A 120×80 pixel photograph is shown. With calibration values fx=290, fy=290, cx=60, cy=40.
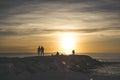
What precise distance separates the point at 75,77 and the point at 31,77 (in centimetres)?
498

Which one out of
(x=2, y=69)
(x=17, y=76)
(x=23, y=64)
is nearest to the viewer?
(x=17, y=76)

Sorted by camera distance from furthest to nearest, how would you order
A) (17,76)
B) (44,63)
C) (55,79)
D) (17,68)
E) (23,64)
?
1. (44,63)
2. (23,64)
3. (17,68)
4. (17,76)
5. (55,79)

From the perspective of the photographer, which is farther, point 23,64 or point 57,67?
point 57,67

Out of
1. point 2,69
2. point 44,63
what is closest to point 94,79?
point 2,69

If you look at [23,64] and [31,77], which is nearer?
[31,77]

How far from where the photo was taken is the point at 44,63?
52500mm

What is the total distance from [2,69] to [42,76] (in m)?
9.00

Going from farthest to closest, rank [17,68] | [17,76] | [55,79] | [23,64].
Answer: [23,64] < [17,68] < [17,76] < [55,79]

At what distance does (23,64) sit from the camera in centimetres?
4794

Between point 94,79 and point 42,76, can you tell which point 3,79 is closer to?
point 42,76

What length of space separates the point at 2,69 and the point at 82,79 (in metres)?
12.7

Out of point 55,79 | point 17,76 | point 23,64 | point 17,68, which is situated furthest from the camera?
point 23,64

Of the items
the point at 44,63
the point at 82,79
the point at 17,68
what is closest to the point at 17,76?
the point at 82,79

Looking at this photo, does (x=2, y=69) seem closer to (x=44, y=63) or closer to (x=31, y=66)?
(x=31, y=66)
